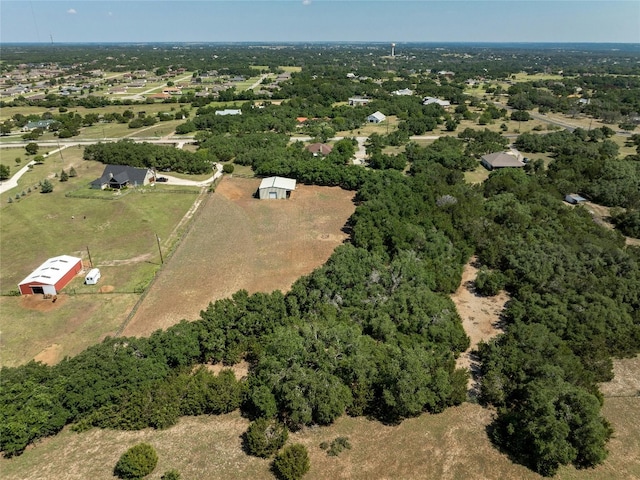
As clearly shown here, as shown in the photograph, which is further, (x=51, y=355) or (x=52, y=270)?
(x=52, y=270)

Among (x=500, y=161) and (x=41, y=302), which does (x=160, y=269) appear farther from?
(x=500, y=161)

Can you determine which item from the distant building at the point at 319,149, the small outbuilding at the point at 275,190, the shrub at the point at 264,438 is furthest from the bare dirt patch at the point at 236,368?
the distant building at the point at 319,149

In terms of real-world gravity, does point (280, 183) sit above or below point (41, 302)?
above

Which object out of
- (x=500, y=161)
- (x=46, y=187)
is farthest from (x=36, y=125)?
(x=500, y=161)

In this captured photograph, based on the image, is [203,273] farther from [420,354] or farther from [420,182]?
[420,182]

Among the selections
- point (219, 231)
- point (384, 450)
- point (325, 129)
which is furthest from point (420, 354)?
point (325, 129)
